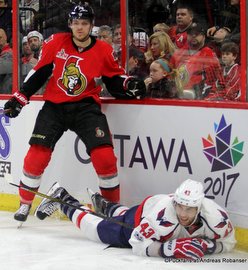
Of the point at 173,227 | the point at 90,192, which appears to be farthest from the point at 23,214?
the point at 173,227

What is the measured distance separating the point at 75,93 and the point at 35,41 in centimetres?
74

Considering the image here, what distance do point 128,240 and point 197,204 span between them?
520 millimetres

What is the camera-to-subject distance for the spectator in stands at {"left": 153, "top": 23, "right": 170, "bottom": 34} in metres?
4.63

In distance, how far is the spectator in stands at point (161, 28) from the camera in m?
4.63

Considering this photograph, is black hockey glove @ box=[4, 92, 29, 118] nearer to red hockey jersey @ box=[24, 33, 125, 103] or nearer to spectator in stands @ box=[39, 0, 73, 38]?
red hockey jersey @ box=[24, 33, 125, 103]

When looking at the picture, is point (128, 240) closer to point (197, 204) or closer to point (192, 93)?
point (197, 204)

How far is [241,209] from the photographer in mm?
4312

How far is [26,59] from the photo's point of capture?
5.48m

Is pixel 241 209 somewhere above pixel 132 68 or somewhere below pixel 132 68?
below

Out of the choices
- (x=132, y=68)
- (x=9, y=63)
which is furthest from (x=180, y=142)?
(x=9, y=63)

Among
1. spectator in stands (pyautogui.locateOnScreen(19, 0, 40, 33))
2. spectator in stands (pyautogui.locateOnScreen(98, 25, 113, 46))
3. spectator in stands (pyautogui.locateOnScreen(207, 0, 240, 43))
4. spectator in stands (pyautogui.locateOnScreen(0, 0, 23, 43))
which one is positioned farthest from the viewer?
spectator in stands (pyautogui.locateOnScreen(0, 0, 23, 43))

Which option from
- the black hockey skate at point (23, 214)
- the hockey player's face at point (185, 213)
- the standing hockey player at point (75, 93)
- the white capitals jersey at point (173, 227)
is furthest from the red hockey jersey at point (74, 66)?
the hockey player's face at point (185, 213)

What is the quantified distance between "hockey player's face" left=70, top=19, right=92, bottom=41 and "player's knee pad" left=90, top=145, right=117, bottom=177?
2.17 feet

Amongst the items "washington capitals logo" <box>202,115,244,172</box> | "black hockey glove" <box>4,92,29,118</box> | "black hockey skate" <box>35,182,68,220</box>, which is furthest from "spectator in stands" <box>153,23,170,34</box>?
"black hockey skate" <box>35,182,68,220</box>
